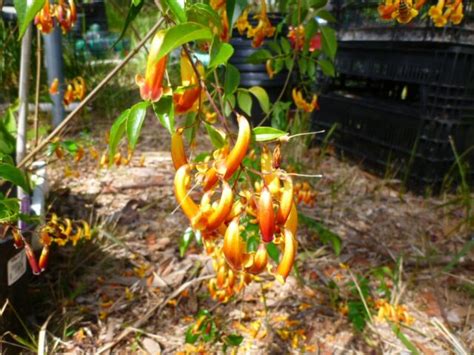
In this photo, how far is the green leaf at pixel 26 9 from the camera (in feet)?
1.58

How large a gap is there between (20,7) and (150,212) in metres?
1.36

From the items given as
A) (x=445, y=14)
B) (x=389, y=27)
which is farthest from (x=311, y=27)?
(x=389, y=27)

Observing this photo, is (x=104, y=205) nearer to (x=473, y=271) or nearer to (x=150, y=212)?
(x=150, y=212)

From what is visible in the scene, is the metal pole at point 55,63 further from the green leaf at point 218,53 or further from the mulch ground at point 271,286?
the green leaf at point 218,53

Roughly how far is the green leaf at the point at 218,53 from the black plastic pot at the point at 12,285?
0.74 meters

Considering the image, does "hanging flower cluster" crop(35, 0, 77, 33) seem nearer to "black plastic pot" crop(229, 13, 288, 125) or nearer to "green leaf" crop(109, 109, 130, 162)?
"green leaf" crop(109, 109, 130, 162)

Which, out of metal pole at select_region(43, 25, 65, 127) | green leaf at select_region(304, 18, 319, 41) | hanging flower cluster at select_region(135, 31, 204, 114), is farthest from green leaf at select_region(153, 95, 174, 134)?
metal pole at select_region(43, 25, 65, 127)

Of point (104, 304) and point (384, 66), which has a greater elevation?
point (384, 66)

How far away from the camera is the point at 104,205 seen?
1846 mm

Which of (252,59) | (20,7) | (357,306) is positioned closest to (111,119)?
(252,59)

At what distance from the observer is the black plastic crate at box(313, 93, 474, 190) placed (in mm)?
1965

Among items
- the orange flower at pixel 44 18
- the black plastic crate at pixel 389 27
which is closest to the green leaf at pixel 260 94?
the orange flower at pixel 44 18

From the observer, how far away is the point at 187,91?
52 centimetres

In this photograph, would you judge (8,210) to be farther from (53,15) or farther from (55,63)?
(55,63)
